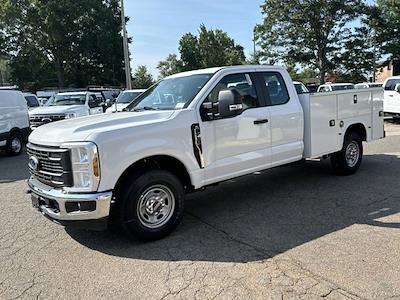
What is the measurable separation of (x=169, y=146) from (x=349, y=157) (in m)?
4.29

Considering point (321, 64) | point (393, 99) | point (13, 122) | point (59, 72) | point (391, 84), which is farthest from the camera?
point (59, 72)

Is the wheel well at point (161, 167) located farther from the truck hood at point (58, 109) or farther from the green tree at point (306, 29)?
the green tree at point (306, 29)

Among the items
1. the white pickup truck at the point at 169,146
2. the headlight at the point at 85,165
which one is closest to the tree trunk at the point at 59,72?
the white pickup truck at the point at 169,146

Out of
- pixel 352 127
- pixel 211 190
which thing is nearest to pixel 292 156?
pixel 211 190

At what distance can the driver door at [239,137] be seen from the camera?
540 centimetres

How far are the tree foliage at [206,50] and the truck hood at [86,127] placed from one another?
44095 millimetres

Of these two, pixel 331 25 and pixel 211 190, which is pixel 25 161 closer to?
pixel 211 190

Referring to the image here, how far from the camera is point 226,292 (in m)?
3.69

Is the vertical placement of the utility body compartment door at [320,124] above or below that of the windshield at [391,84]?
below

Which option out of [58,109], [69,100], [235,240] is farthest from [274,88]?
[69,100]

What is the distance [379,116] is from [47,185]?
640cm

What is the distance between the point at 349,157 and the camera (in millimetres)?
7859

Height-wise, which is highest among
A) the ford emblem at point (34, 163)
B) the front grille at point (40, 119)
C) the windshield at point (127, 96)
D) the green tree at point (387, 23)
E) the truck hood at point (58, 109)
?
the green tree at point (387, 23)

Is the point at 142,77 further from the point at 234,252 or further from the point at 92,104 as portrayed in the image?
the point at 234,252
